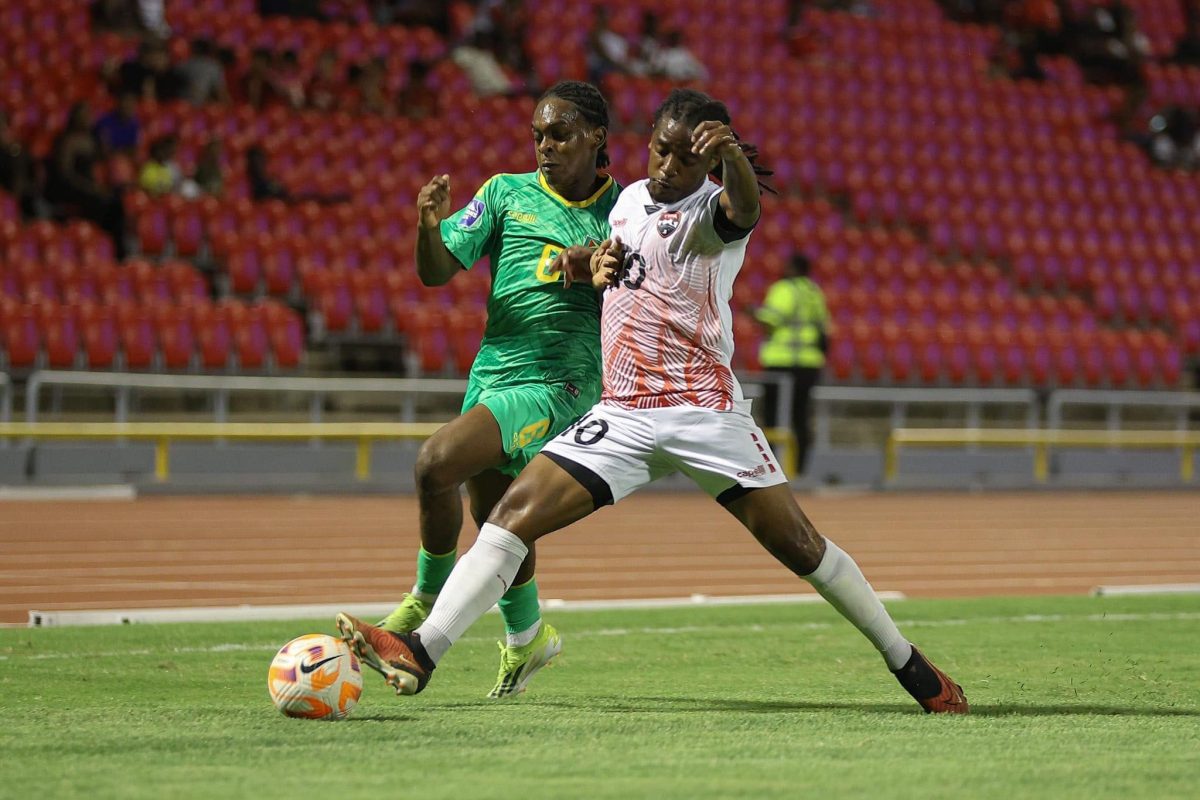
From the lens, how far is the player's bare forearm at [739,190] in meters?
5.03

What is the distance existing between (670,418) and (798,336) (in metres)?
12.3

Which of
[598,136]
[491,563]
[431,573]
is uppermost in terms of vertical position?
[598,136]

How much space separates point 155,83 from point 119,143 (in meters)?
1.32

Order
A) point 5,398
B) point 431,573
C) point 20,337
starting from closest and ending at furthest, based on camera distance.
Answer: point 431,573
point 5,398
point 20,337

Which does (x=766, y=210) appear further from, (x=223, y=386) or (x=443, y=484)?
(x=443, y=484)

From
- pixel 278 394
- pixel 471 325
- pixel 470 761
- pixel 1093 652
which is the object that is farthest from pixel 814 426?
pixel 470 761

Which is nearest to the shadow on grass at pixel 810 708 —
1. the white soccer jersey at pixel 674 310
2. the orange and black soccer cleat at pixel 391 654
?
the orange and black soccer cleat at pixel 391 654

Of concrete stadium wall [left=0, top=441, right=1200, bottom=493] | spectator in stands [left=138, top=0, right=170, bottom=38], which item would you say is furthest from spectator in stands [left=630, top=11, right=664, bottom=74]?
concrete stadium wall [left=0, top=441, right=1200, bottom=493]

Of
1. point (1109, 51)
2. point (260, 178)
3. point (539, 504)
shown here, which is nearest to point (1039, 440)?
point (260, 178)

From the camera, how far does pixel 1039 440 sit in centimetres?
1967

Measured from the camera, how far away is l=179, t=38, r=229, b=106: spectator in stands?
19125mm

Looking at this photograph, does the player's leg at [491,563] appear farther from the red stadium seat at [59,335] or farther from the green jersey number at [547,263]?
the red stadium seat at [59,335]

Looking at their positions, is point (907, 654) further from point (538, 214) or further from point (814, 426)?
point (814, 426)

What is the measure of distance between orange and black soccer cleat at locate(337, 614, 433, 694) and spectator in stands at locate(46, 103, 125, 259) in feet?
43.3
